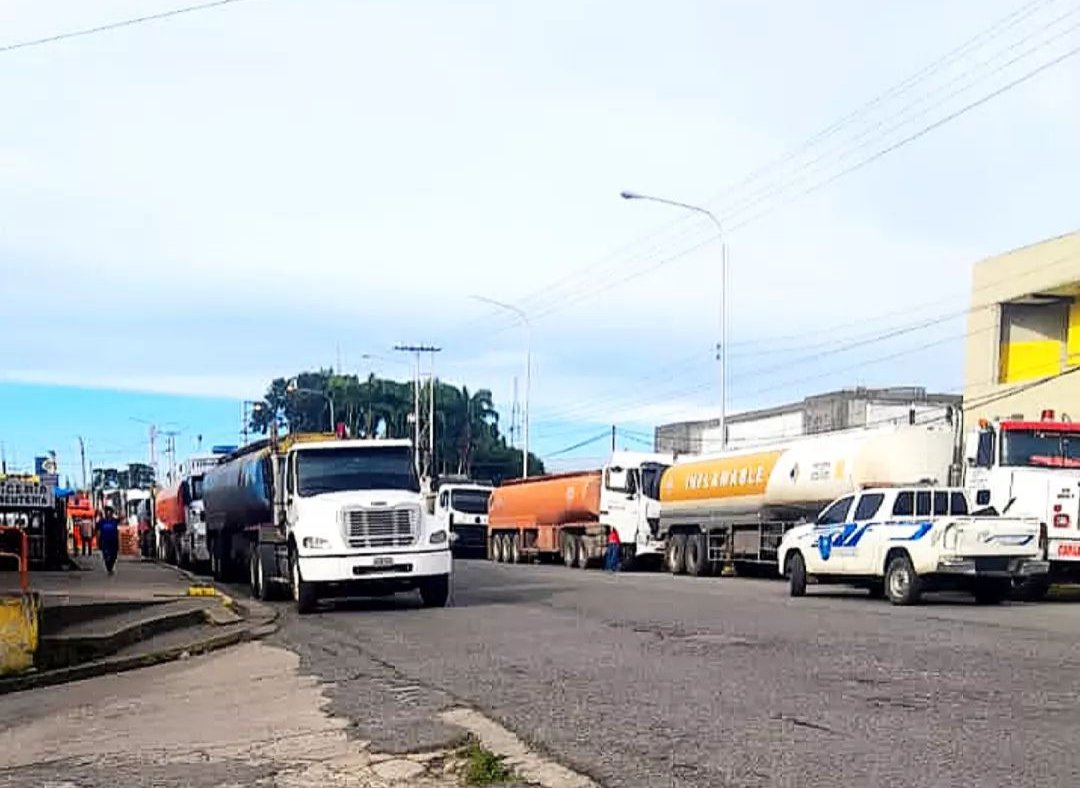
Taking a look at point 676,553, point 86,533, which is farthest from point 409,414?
point 676,553

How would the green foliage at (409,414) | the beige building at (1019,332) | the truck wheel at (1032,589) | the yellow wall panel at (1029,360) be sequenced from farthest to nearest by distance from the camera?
the green foliage at (409,414), the yellow wall panel at (1029,360), the beige building at (1019,332), the truck wheel at (1032,589)

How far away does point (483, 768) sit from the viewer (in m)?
8.23

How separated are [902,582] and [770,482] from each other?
1091 cm

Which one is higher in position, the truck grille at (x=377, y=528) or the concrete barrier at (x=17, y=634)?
the truck grille at (x=377, y=528)

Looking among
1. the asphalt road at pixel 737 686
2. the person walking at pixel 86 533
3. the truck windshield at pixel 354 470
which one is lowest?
the person walking at pixel 86 533

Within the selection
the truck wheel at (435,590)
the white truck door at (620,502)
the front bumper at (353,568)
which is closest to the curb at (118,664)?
the front bumper at (353,568)

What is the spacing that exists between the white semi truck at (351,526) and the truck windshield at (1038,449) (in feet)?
32.4

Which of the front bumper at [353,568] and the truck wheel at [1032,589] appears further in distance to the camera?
the truck wheel at [1032,589]

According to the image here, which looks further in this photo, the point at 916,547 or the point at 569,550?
the point at 569,550

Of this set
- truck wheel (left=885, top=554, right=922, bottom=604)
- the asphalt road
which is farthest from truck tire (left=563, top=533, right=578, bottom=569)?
the asphalt road

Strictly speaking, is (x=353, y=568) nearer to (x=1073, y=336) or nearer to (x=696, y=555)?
(x=696, y=555)

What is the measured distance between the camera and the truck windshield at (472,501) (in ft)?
178

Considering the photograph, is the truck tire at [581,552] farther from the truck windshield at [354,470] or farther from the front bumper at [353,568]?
the front bumper at [353,568]

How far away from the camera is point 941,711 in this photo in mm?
9711
